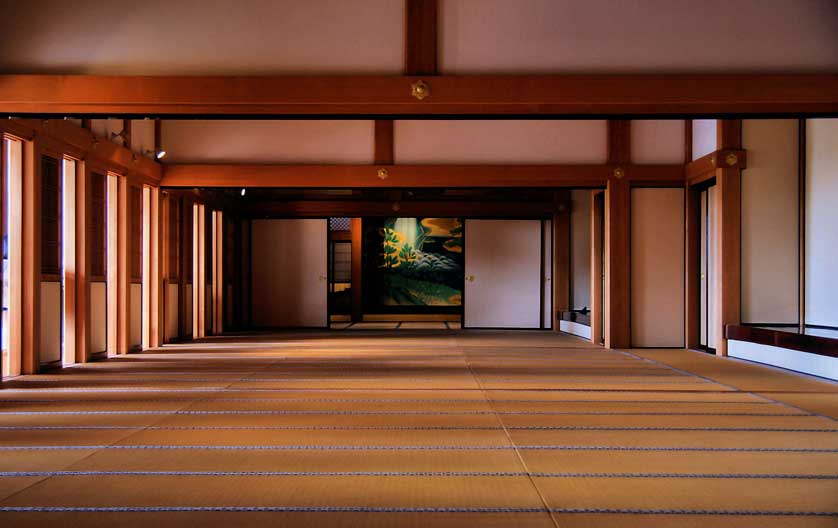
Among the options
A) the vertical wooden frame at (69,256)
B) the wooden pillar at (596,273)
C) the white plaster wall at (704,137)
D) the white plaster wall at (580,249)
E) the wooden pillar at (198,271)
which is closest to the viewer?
the vertical wooden frame at (69,256)

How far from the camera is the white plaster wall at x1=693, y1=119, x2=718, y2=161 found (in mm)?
7696

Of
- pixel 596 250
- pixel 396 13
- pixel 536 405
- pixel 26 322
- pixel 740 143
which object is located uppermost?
pixel 396 13

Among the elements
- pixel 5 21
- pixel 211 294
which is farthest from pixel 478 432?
pixel 211 294

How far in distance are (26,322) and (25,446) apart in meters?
2.97

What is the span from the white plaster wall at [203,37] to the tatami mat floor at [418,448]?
212 centimetres

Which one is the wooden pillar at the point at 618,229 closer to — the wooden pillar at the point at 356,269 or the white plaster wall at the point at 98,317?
the white plaster wall at the point at 98,317

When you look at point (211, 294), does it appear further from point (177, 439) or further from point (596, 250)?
point (177, 439)

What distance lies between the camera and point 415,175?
8.57 metres

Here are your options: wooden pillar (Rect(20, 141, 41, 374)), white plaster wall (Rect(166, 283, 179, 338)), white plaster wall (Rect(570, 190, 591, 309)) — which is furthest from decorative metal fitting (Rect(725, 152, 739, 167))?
white plaster wall (Rect(166, 283, 179, 338))

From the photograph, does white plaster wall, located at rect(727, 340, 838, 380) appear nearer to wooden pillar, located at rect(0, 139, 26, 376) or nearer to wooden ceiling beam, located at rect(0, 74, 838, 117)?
wooden ceiling beam, located at rect(0, 74, 838, 117)

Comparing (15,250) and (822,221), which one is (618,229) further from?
(15,250)

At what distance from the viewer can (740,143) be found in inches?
290

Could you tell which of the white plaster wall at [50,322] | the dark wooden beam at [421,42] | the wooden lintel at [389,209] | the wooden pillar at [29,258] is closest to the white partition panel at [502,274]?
the wooden lintel at [389,209]

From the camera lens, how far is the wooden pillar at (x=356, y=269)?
15.2 metres
